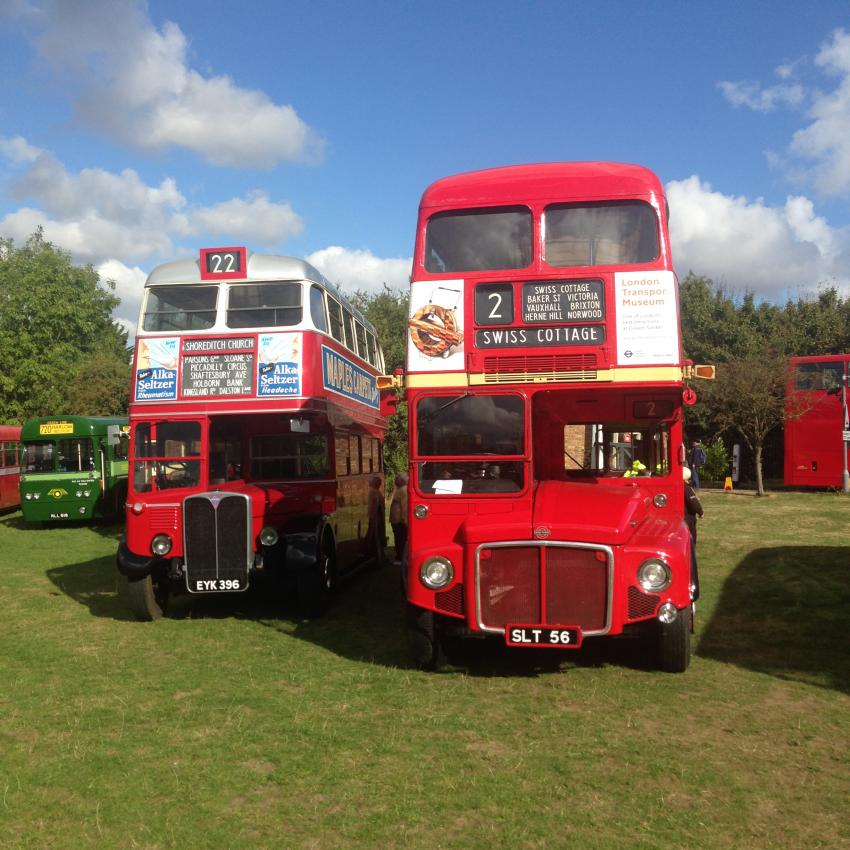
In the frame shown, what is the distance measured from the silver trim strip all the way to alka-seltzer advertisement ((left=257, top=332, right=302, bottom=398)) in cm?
438

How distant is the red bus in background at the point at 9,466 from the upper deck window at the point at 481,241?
20.3 metres

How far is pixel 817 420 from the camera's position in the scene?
90.1 feet

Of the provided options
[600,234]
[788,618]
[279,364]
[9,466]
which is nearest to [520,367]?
[600,234]

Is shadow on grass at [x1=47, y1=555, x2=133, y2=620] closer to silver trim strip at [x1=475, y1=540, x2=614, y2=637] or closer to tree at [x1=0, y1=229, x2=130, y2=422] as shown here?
silver trim strip at [x1=475, y1=540, x2=614, y2=637]

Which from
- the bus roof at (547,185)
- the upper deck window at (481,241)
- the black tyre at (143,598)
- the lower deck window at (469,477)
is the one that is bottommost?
the black tyre at (143,598)

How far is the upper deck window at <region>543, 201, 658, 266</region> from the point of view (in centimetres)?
778

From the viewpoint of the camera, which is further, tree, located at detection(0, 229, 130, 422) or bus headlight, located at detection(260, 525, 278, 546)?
tree, located at detection(0, 229, 130, 422)

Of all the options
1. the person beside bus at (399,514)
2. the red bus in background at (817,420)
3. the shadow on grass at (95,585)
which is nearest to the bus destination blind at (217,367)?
the person beside bus at (399,514)

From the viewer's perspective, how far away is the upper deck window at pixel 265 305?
11.1 m

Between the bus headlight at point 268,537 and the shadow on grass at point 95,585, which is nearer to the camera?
the bus headlight at point 268,537

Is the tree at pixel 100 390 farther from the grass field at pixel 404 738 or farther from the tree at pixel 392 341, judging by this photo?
the grass field at pixel 404 738

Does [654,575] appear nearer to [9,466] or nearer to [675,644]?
[675,644]

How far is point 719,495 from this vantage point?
1032 inches

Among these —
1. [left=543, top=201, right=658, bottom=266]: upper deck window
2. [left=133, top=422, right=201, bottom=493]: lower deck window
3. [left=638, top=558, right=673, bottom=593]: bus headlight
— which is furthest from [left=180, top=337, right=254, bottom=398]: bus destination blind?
[left=638, top=558, right=673, bottom=593]: bus headlight
